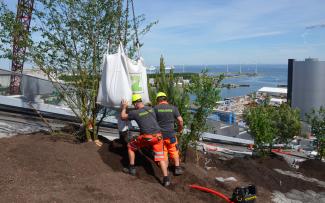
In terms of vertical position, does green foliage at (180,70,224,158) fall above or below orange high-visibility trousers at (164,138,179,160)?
above

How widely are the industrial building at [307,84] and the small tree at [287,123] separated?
34.4 metres

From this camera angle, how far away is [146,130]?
584cm

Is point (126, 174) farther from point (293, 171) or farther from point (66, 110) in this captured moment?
point (293, 171)

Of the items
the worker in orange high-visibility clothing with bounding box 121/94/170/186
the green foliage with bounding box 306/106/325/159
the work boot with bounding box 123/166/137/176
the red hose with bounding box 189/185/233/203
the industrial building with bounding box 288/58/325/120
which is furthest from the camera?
the industrial building with bounding box 288/58/325/120

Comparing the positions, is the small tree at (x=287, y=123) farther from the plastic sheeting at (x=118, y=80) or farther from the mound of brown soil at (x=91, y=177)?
the plastic sheeting at (x=118, y=80)

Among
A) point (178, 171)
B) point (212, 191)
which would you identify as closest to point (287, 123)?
point (178, 171)

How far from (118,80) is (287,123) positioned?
9300mm

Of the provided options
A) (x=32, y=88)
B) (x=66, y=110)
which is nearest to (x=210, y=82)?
(x=66, y=110)

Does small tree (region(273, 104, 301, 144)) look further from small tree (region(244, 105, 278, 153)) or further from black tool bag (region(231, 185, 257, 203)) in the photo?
black tool bag (region(231, 185, 257, 203))

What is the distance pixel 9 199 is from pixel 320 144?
1042cm

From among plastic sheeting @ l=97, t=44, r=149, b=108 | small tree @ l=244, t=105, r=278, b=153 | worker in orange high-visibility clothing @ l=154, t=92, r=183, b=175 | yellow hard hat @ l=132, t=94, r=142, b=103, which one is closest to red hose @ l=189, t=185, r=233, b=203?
worker in orange high-visibility clothing @ l=154, t=92, r=183, b=175

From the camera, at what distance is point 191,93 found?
7570 mm

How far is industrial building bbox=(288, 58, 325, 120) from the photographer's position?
150 ft

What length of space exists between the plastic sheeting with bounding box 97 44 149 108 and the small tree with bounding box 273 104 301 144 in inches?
319
